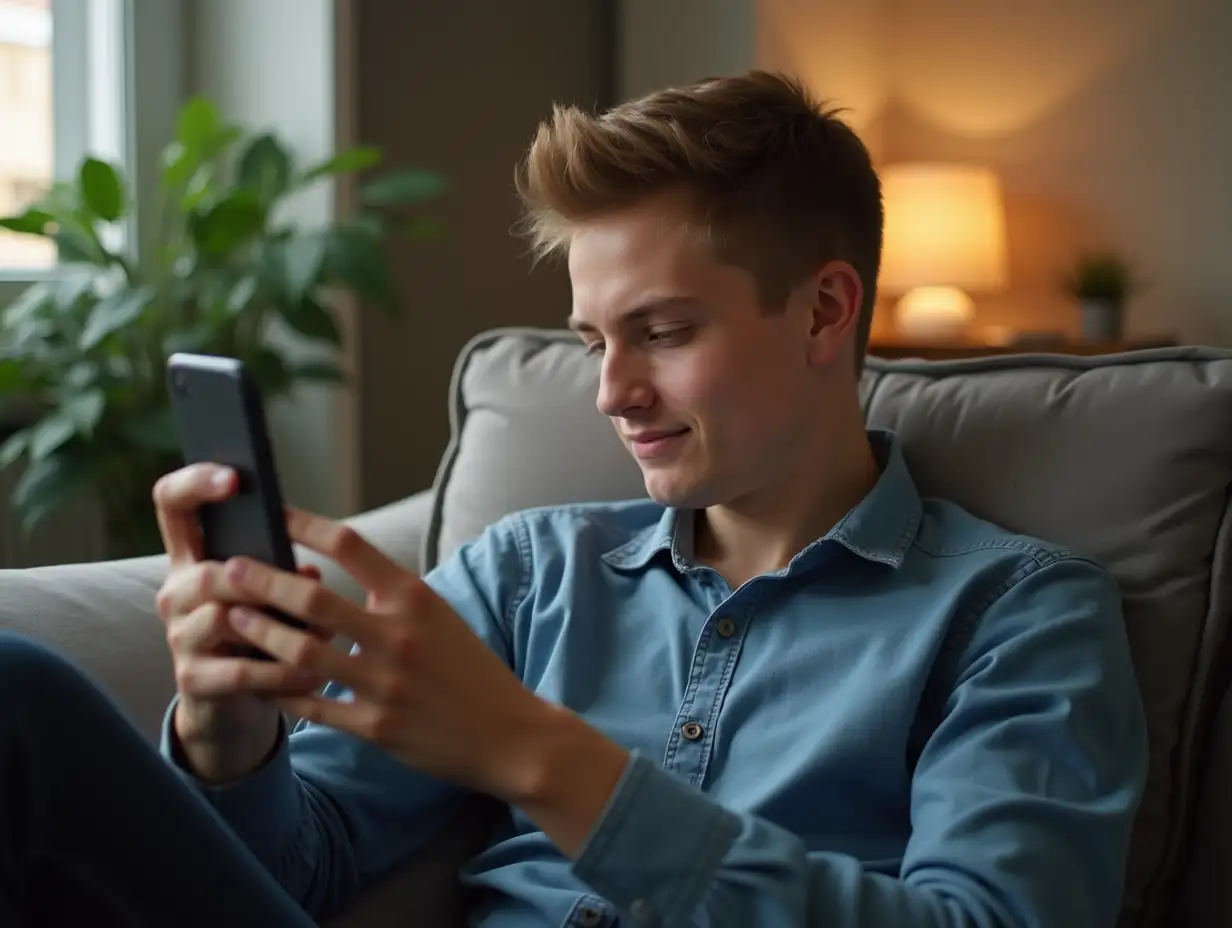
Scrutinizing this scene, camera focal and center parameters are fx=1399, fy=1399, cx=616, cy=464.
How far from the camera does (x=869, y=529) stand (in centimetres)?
108

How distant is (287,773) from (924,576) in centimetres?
49

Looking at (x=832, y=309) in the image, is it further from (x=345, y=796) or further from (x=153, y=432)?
(x=153, y=432)

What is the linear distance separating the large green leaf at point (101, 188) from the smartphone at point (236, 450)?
55.0 inches

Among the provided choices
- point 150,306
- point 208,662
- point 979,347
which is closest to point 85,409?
point 150,306

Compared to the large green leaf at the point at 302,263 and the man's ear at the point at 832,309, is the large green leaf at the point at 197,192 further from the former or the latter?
the man's ear at the point at 832,309

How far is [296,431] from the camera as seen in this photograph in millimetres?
2621

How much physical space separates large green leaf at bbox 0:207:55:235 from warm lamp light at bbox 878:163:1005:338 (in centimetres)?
180

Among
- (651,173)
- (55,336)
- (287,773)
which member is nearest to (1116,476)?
(651,173)

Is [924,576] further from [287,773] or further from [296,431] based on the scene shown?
[296,431]

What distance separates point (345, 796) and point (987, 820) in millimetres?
470

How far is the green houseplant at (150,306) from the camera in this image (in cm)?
207

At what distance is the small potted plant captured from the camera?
10.5ft

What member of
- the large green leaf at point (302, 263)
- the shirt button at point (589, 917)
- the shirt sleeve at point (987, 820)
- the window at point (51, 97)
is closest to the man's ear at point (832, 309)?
the shirt sleeve at point (987, 820)

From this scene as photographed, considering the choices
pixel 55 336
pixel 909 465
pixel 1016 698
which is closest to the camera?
pixel 1016 698
